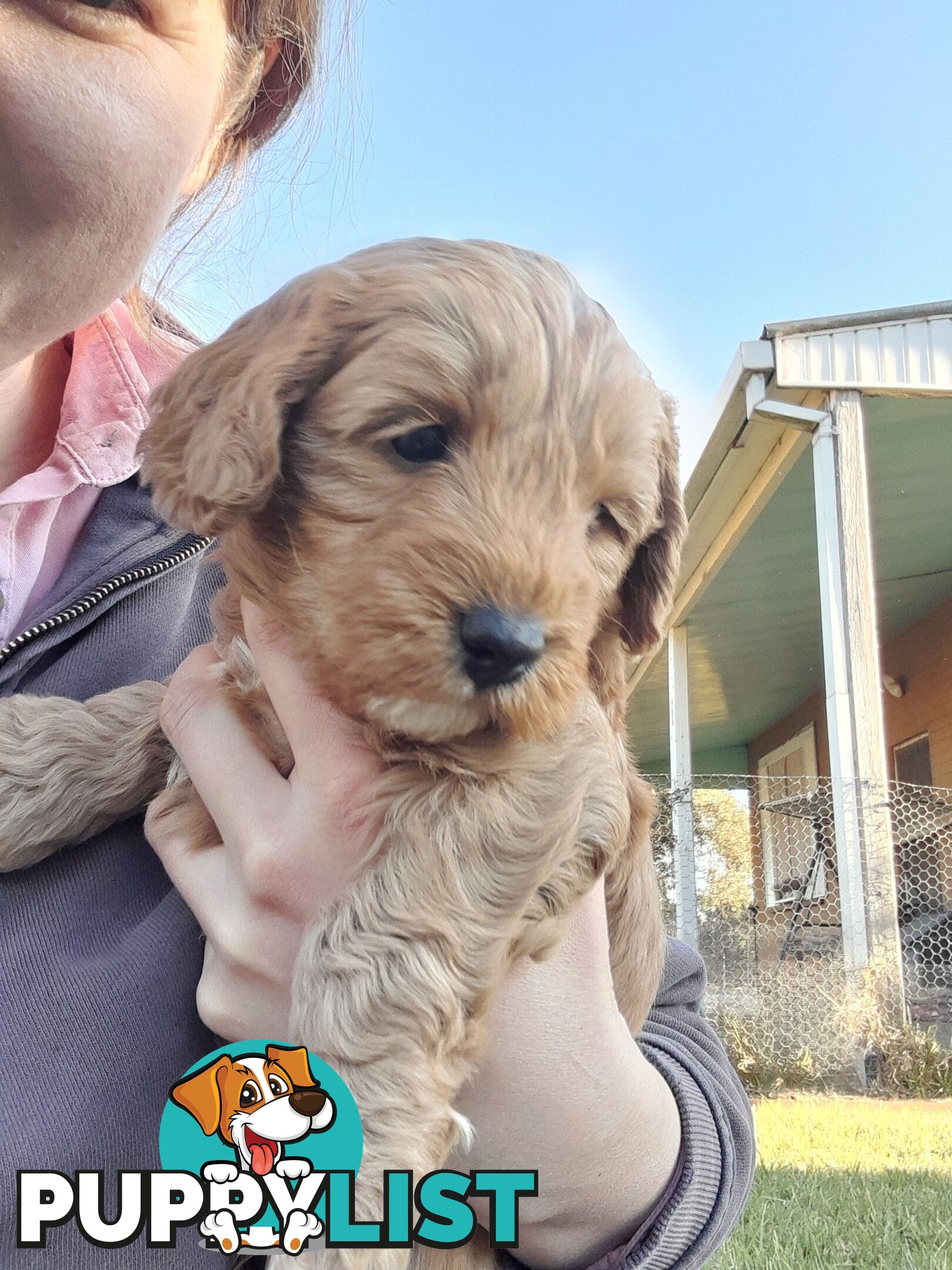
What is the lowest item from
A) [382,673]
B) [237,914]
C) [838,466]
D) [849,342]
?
[237,914]

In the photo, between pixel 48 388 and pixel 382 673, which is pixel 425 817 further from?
pixel 48 388

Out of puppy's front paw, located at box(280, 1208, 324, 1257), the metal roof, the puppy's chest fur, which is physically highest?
the metal roof

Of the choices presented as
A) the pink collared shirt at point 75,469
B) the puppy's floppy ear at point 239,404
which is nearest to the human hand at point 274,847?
the puppy's floppy ear at point 239,404

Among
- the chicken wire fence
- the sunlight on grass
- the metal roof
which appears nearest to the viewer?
the sunlight on grass

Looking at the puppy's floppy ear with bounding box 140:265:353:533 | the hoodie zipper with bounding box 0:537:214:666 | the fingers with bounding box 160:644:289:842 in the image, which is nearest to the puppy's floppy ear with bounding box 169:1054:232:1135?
the fingers with bounding box 160:644:289:842

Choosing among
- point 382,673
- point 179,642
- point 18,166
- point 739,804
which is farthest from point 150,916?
point 739,804

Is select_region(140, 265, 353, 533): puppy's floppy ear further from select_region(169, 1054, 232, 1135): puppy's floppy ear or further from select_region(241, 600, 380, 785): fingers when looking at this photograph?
select_region(169, 1054, 232, 1135): puppy's floppy ear
